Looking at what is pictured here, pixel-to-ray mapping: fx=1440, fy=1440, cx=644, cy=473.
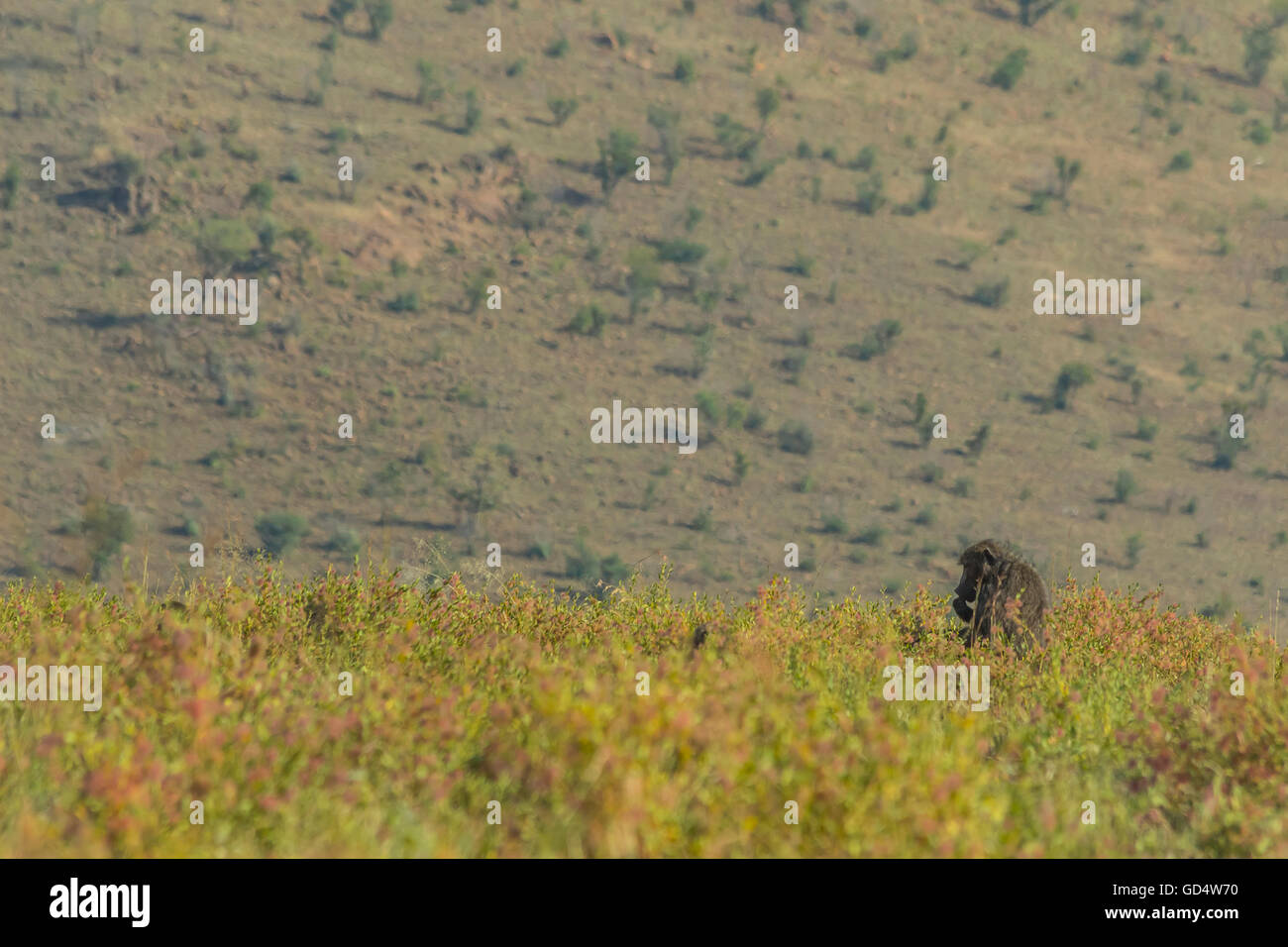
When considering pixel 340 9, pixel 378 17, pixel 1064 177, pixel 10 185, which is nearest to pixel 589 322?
pixel 10 185

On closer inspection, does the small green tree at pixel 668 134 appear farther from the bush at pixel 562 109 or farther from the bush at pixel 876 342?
the bush at pixel 876 342

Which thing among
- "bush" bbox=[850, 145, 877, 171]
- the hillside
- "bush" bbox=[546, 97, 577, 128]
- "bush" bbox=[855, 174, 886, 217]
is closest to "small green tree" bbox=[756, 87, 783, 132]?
the hillside

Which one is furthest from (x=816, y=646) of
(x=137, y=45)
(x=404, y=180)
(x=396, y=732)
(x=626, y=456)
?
(x=137, y=45)

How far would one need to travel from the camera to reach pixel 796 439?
41938 millimetres

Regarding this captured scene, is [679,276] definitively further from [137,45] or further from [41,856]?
[41,856]

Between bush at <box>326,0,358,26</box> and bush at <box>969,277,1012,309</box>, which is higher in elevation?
bush at <box>326,0,358,26</box>

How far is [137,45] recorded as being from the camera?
54406mm

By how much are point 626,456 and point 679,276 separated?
10.4 meters

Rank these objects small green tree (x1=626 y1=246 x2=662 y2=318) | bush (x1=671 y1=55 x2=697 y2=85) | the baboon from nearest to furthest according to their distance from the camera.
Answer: the baboon, small green tree (x1=626 y1=246 x2=662 y2=318), bush (x1=671 y1=55 x2=697 y2=85)

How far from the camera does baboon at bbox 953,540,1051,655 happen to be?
925cm

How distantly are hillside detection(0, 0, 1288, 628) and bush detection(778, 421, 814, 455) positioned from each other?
0.65ft

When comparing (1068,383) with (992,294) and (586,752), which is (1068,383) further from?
(586,752)

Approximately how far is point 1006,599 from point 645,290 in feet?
127

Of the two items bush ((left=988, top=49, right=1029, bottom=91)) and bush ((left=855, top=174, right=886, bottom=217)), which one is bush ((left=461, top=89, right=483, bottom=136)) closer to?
bush ((left=855, top=174, right=886, bottom=217))
